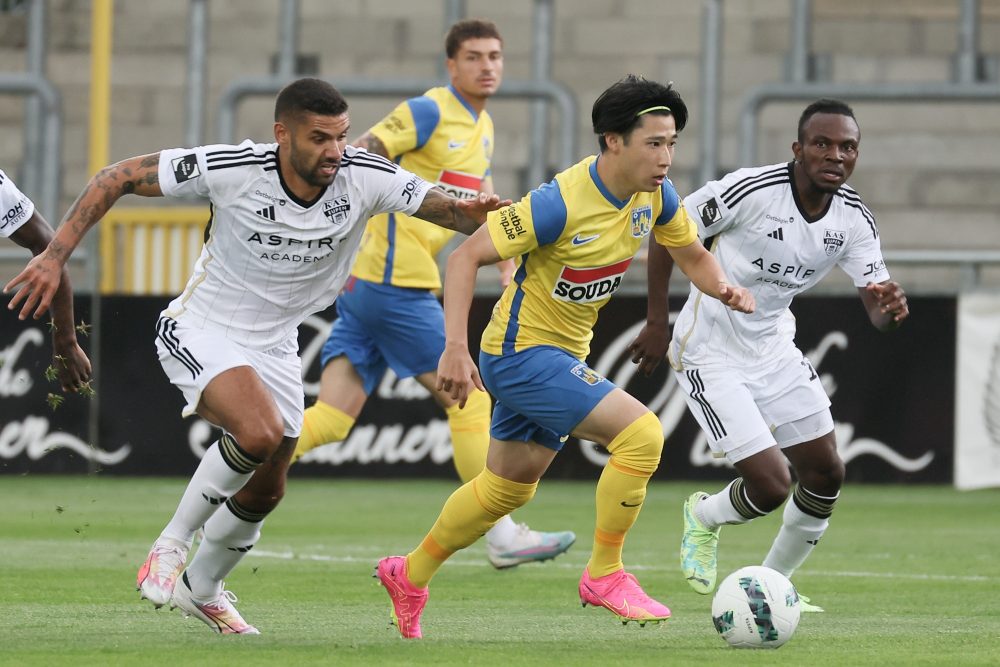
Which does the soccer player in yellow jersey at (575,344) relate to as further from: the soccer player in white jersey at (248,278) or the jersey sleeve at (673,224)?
the soccer player in white jersey at (248,278)

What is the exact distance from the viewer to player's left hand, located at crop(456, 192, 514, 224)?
241 inches

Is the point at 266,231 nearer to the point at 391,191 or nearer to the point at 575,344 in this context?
the point at 391,191

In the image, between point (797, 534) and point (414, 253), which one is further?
point (414, 253)

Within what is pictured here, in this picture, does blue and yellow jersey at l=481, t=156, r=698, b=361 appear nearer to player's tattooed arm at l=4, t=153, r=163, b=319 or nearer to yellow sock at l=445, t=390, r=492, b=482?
player's tattooed arm at l=4, t=153, r=163, b=319

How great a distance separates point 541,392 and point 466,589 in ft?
5.87

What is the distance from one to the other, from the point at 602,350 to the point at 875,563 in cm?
445

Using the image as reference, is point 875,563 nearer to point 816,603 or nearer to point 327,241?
point 816,603

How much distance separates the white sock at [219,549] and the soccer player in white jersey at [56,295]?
713mm

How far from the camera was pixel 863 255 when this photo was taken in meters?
7.23

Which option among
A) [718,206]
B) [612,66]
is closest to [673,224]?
[718,206]

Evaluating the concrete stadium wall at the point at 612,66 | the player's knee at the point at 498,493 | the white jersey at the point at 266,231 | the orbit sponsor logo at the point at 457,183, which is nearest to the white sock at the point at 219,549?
the white jersey at the point at 266,231

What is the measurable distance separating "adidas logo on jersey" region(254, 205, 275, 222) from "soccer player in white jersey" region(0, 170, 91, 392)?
2.35 ft

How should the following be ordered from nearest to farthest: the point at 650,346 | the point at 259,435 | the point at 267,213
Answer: the point at 259,435, the point at 267,213, the point at 650,346

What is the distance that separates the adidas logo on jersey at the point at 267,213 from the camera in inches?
238
